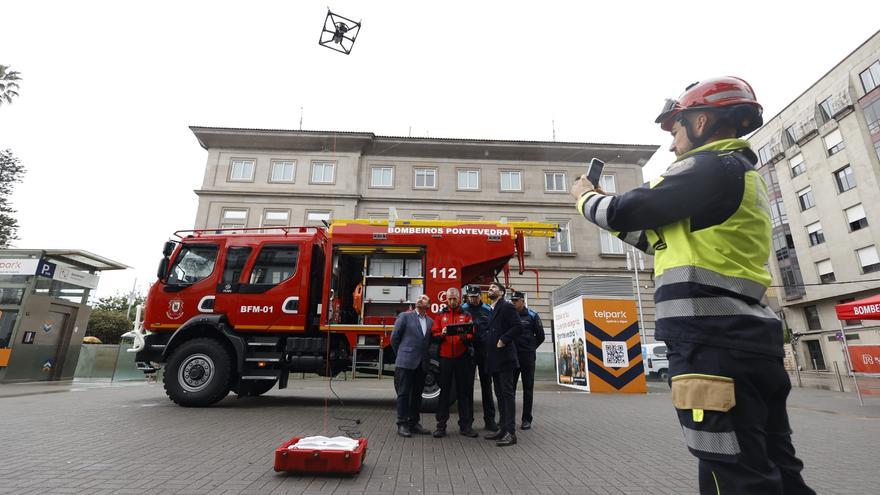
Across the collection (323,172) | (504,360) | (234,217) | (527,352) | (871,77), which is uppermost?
(871,77)

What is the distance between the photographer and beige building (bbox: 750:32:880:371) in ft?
92.5

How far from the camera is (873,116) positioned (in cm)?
2819

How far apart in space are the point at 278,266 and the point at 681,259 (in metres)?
7.58

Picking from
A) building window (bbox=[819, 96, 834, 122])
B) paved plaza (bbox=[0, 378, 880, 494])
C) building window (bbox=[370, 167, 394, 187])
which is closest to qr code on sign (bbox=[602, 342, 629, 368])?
paved plaza (bbox=[0, 378, 880, 494])

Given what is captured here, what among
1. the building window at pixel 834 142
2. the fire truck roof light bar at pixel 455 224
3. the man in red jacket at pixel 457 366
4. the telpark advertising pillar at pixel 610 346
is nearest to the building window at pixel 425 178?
the telpark advertising pillar at pixel 610 346

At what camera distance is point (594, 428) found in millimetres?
6355

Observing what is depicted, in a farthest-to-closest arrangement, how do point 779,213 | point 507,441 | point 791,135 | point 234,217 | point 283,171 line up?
point 779,213 < point 791,135 < point 283,171 < point 234,217 < point 507,441

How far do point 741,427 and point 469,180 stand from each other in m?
26.6

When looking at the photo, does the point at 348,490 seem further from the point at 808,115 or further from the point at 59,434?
the point at 808,115

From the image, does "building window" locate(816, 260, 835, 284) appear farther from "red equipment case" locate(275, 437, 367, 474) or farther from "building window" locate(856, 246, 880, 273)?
"red equipment case" locate(275, 437, 367, 474)

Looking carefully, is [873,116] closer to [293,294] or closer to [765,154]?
[765,154]

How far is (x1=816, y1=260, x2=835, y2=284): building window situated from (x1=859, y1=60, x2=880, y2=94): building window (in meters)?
12.4

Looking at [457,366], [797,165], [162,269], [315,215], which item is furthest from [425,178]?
[797,165]

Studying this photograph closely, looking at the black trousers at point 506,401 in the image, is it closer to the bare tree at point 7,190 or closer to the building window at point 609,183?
the building window at point 609,183
